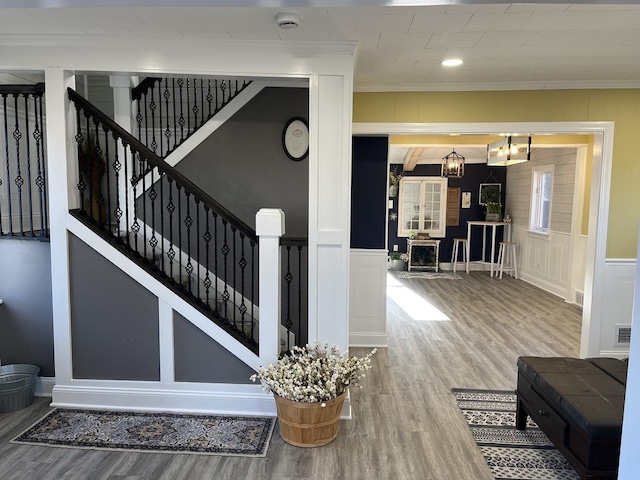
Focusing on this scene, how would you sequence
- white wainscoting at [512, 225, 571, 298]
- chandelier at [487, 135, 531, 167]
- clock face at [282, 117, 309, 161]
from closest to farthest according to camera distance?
1. clock face at [282, 117, 309, 161]
2. chandelier at [487, 135, 531, 167]
3. white wainscoting at [512, 225, 571, 298]

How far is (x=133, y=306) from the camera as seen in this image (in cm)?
326

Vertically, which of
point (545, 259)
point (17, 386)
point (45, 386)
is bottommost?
point (45, 386)

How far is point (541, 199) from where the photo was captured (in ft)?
27.4

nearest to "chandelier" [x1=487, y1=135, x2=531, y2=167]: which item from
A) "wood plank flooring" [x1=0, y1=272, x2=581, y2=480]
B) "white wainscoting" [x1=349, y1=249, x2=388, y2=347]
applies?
"wood plank flooring" [x1=0, y1=272, x2=581, y2=480]

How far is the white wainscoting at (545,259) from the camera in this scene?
7211 mm

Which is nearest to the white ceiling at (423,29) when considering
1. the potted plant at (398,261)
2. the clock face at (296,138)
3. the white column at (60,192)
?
the white column at (60,192)

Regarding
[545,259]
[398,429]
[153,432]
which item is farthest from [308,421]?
[545,259]

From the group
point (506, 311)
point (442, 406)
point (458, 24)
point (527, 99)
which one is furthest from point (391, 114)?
point (506, 311)

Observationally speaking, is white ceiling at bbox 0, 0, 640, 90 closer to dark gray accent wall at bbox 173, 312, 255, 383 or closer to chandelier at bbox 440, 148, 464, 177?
dark gray accent wall at bbox 173, 312, 255, 383

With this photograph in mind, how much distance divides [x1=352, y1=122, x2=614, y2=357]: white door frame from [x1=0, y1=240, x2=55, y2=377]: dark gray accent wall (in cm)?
294

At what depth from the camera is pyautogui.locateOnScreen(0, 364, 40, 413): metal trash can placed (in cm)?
318

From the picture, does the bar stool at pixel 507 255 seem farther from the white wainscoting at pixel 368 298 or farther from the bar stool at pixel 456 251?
the white wainscoting at pixel 368 298

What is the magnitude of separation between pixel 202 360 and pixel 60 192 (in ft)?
5.14

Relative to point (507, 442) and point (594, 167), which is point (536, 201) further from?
point (507, 442)
